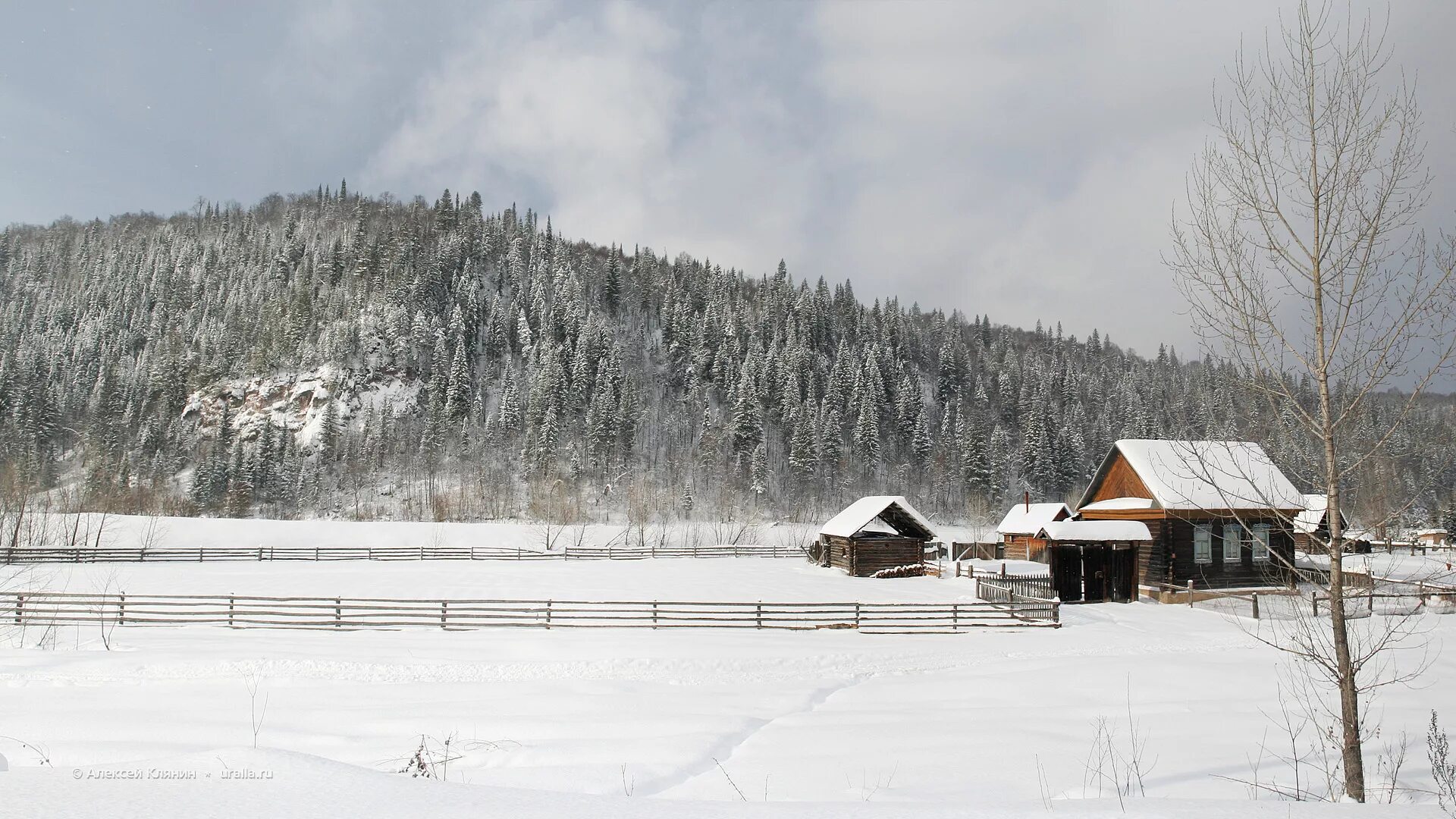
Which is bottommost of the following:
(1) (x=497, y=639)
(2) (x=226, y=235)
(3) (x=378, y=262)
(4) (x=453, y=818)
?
(1) (x=497, y=639)

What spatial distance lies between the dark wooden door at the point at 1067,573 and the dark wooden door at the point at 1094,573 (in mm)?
226

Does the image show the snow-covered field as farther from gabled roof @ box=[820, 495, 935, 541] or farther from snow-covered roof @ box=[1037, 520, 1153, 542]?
gabled roof @ box=[820, 495, 935, 541]

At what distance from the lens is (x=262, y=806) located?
3.73 m

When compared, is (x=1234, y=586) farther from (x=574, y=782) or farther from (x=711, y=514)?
(x=711, y=514)

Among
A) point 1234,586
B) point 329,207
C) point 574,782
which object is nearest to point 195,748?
point 574,782

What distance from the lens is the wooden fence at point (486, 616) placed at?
74.2ft

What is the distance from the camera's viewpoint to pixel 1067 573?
3036 centimetres

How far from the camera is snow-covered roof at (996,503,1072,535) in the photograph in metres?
47.7

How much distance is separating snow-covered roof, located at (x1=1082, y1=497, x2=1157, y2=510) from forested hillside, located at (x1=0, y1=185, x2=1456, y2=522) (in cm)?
3810

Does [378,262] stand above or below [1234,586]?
above

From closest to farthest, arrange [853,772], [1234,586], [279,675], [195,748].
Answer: [853,772]
[195,748]
[279,675]
[1234,586]

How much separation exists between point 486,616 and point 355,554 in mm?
34966

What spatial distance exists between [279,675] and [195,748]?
22.1 feet

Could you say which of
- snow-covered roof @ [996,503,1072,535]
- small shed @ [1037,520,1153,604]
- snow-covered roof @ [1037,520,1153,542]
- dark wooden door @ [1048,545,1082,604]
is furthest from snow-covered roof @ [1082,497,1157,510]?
snow-covered roof @ [996,503,1072,535]
